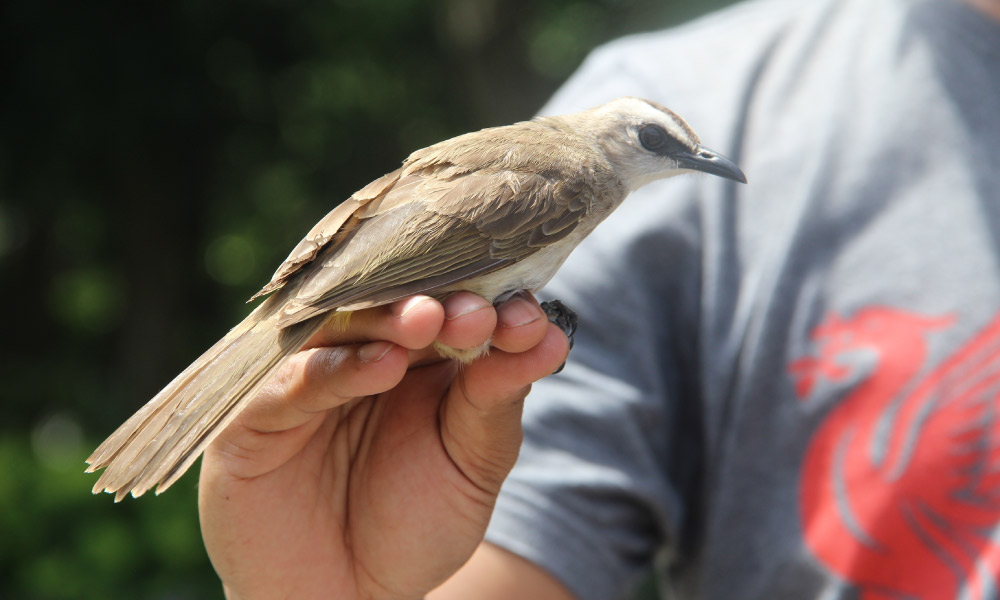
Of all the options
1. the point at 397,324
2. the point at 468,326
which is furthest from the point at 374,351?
the point at 468,326

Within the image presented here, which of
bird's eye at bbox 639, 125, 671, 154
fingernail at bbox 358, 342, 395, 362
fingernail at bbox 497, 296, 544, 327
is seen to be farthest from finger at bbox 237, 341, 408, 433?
bird's eye at bbox 639, 125, 671, 154

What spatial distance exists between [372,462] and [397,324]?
0.50 meters

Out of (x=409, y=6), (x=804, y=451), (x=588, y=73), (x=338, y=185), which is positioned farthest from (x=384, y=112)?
(x=804, y=451)

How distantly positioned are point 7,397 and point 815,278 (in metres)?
11.9

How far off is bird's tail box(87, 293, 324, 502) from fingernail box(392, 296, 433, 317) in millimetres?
200

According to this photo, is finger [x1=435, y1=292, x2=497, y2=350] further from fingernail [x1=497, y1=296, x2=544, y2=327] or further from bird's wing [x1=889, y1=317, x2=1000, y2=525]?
bird's wing [x1=889, y1=317, x2=1000, y2=525]

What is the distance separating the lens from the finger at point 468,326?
1699 millimetres

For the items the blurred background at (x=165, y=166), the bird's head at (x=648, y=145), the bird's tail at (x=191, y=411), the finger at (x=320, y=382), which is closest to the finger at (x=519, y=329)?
the finger at (x=320, y=382)

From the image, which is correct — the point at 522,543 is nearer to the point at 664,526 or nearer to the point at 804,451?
the point at 664,526

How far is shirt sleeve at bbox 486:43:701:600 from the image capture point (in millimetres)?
2492

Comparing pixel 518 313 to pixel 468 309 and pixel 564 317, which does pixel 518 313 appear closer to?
pixel 468 309

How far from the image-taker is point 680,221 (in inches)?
110

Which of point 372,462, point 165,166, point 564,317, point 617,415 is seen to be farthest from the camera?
point 165,166

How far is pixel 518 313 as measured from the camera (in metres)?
1.76
